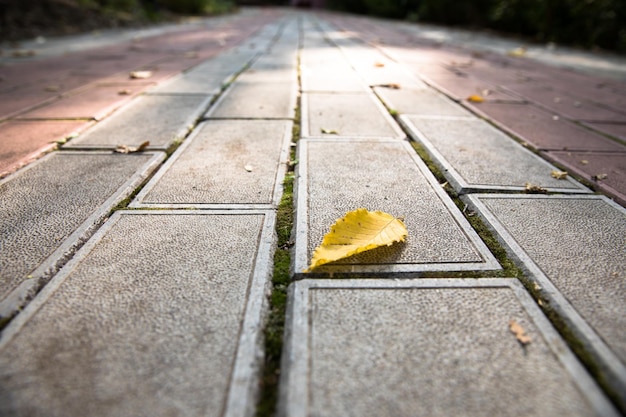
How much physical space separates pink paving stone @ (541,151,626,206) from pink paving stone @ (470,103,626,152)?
0.30 ft

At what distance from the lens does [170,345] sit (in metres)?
0.79

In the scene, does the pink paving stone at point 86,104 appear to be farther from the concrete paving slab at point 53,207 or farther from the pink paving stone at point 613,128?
the pink paving stone at point 613,128

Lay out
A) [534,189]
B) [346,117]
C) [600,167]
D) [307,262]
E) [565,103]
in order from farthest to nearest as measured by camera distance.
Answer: [565,103] → [346,117] → [600,167] → [534,189] → [307,262]

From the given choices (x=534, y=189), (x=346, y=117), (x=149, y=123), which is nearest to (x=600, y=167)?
(x=534, y=189)

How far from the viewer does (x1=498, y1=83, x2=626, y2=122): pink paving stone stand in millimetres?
2576

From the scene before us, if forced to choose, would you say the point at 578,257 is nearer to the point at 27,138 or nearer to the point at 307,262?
the point at 307,262

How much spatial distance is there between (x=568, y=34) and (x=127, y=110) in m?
9.21

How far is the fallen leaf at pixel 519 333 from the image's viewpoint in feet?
2.66

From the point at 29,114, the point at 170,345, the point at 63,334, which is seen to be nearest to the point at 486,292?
the point at 170,345

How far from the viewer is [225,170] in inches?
62.9

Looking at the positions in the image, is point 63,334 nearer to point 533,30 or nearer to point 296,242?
point 296,242

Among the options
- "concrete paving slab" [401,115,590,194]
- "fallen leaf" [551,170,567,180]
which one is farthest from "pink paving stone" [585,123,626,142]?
"fallen leaf" [551,170,567,180]

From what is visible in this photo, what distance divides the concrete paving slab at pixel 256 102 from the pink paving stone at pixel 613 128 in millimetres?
1933

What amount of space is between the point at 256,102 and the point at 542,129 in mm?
1843
